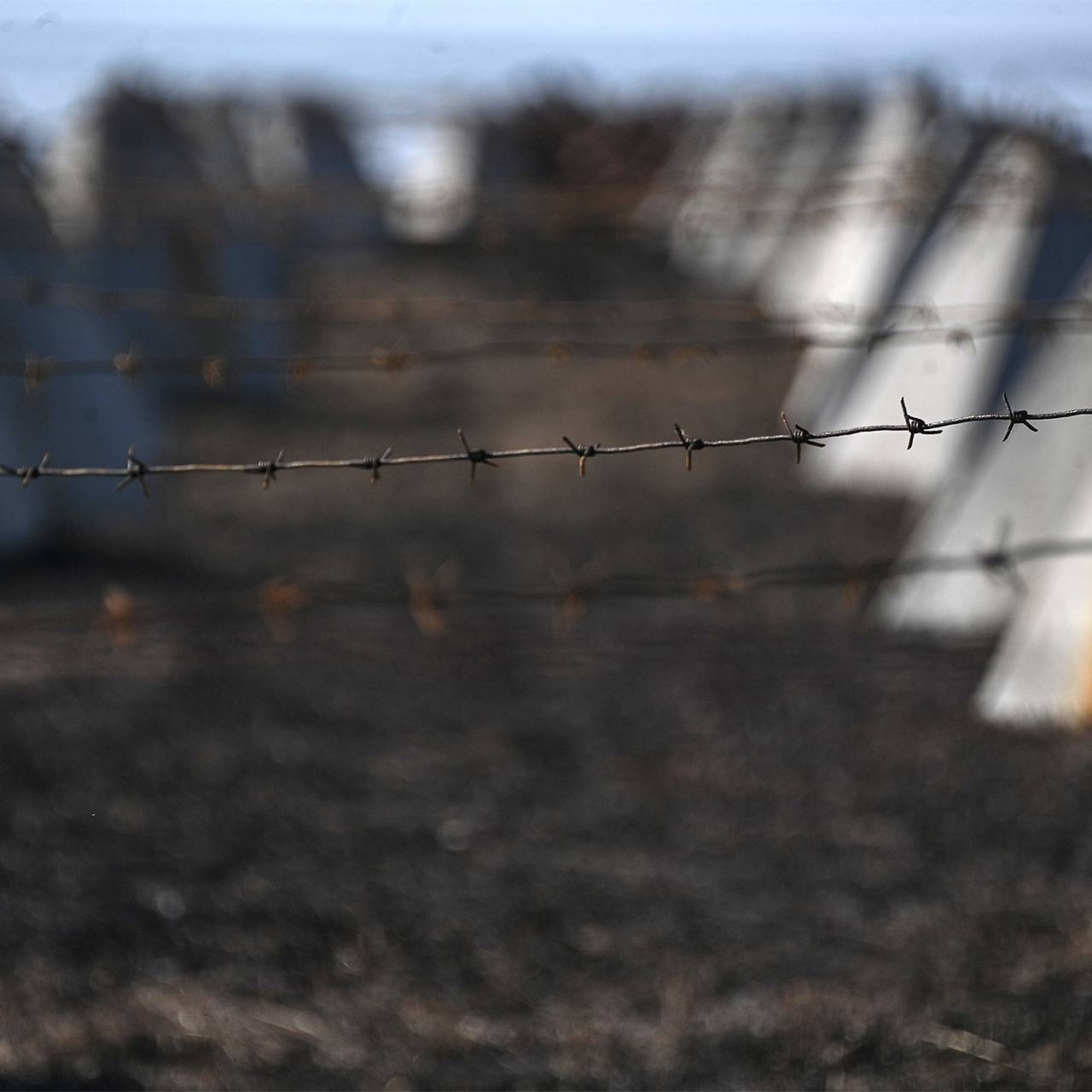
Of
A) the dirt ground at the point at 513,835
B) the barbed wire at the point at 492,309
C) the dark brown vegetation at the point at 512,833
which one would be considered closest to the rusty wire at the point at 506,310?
the barbed wire at the point at 492,309

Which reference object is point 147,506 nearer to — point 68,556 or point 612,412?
point 68,556

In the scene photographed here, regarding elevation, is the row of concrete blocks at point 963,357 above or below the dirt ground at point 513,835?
above

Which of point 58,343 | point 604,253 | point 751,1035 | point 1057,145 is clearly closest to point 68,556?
point 58,343

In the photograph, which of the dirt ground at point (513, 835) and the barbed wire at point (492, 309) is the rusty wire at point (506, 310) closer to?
the barbed wire at point (492, 309)

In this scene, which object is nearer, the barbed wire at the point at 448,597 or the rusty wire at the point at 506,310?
the rusty wire at the point at 506,310

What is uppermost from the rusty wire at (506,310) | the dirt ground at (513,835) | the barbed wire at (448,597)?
the rusty wire at (506,310)

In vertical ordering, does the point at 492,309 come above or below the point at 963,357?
above

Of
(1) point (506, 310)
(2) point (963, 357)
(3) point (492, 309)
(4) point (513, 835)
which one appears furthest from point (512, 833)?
(3) point (492, 309)

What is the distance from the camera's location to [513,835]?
449cm

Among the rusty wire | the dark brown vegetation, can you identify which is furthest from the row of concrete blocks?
the dark brown vegetation

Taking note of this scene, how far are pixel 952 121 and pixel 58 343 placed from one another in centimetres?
828

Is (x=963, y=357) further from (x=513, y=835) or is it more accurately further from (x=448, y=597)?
(x=513, y=835)

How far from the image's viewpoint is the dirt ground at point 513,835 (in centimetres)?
329

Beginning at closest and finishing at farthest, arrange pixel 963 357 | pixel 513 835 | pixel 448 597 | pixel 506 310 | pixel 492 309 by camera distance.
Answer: pixel 513 835 < pixel 448 597 < pixel 963 357 < pixel 506 310 < pixel 492 309
